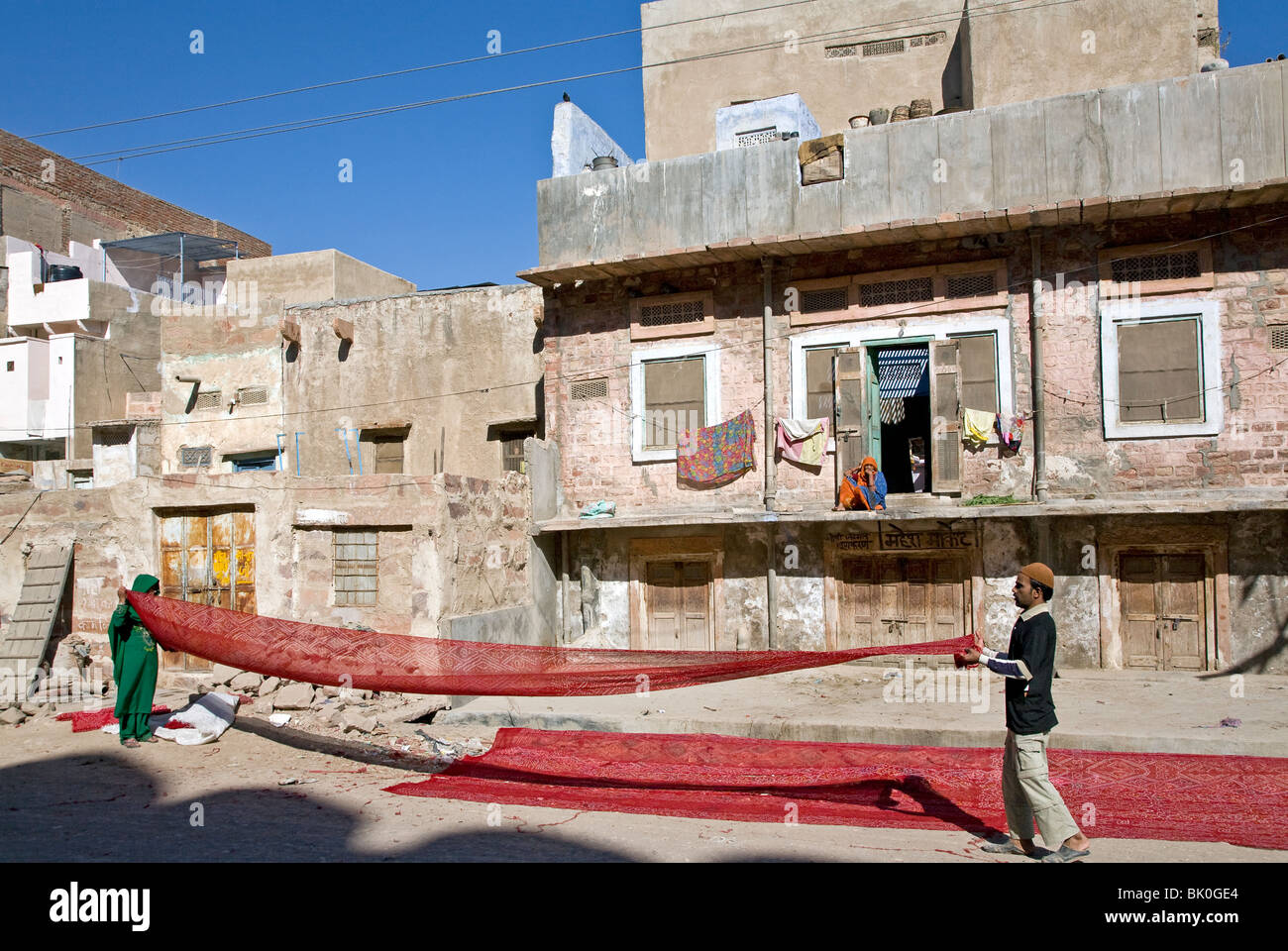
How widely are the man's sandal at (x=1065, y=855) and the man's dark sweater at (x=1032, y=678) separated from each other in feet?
2.22

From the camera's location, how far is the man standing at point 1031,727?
558cm

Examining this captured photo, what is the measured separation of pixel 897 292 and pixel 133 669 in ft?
33.0

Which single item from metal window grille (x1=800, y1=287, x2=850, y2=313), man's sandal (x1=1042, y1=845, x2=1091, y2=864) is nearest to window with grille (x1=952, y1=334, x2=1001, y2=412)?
metal window grille (x1=800, y1=287, x2=850, y2=313)

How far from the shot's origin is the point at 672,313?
14.3 metres

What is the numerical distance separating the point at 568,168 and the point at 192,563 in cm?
813

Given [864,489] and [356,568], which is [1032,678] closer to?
[864,489]

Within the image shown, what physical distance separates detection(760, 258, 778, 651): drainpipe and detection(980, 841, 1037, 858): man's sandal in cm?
755

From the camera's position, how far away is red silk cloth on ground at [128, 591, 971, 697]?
718 cm

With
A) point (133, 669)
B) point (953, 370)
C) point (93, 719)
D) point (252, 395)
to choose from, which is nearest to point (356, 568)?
point (93, 719)

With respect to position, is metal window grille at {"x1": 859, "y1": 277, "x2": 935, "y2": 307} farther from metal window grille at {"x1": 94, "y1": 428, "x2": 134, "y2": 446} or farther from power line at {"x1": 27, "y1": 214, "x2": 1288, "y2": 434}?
metal window grille at {"x1": 94, "y1": 428, "x2": 134, "y2": 446}
